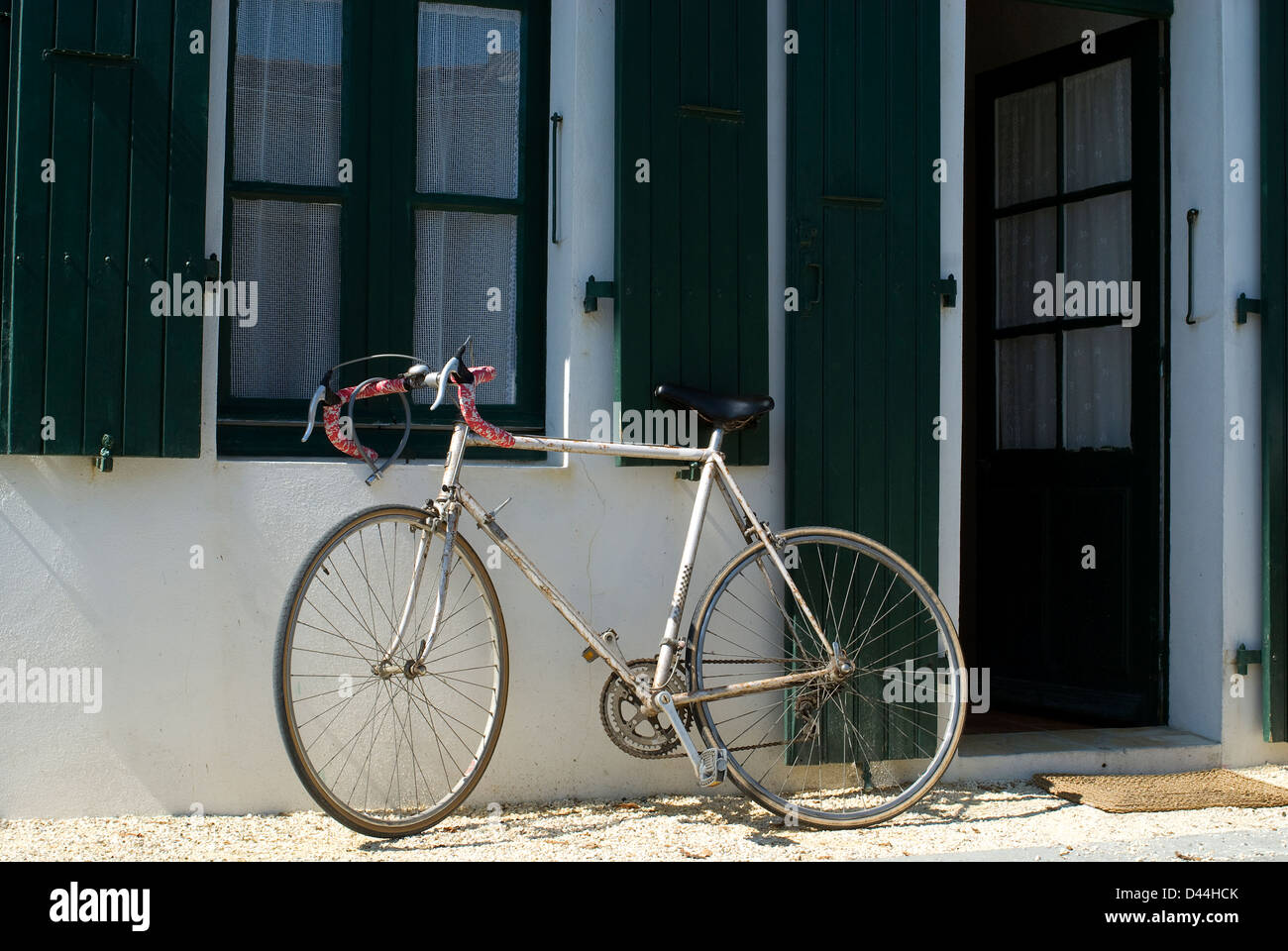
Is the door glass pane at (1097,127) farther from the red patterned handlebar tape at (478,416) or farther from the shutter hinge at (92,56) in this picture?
the shutter hinge at (92,56)

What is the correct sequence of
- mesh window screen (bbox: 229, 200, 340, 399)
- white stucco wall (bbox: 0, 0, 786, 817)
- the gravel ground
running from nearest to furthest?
1. the gravel ground
2. white stucco wall (bbox: 0, 0, 786, 817)
3. mesh window screen (bbox: 229, 200, 340, 399)

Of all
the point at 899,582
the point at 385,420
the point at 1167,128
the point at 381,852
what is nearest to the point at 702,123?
the point at 385,420

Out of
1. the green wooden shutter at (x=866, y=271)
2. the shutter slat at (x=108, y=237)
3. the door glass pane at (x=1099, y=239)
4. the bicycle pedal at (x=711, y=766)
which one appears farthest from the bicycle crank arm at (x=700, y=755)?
the door glass pane at (x=1099, y=239)

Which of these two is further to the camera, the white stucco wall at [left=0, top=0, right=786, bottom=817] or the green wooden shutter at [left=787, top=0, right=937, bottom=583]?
the green wooden shutter at [left=787, top=0, right=937, bottom=583]

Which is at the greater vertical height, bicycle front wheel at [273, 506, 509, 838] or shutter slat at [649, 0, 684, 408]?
shutter slat at [649, 0, 684, 408]

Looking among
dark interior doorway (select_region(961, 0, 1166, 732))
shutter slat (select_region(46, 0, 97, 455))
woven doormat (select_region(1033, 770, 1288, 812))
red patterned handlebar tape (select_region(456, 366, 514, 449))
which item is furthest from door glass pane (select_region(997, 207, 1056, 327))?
shutter slat (select_region(46, 0, 97, 455))

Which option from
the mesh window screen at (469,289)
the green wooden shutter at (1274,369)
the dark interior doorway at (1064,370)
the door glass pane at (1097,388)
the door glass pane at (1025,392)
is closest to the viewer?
the mesh window screen at (469,289)

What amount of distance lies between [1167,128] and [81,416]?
167 inches

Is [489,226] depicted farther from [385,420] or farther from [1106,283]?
[1106,283]

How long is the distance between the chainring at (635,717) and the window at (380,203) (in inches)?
38.6

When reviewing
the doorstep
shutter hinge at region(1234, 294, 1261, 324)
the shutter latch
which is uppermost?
shutter hinge at region(1234, 294, 1261, 324)

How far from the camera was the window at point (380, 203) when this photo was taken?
3838mm

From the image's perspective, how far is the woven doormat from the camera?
3988 mm

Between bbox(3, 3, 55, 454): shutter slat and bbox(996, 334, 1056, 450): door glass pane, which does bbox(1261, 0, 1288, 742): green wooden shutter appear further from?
bbox(3, 3, 55, 454): shutter slat
